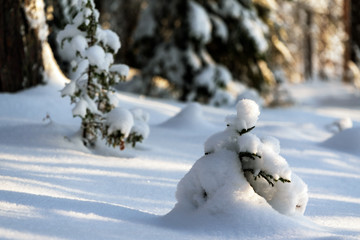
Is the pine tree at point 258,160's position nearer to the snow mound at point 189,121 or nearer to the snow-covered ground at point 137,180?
the snow-covered ground at point 137,180

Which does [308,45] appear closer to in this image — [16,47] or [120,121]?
[16,47]

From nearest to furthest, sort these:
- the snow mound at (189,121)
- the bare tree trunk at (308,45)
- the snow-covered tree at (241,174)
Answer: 1. the snow-covered tree at (241,174)
2. the snow mound at (189,121)
3. the bare tree trunk at (308,45)

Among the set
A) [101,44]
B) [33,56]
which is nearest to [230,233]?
[101,44]

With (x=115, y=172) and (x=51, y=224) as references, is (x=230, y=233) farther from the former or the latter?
(x=115, y=172)

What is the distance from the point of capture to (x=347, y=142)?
19.2ft

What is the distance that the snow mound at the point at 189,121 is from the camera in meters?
6.44

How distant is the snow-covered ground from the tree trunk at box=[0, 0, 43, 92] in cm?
21

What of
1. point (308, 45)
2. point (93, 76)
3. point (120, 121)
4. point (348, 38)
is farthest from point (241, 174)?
point (308, 45)

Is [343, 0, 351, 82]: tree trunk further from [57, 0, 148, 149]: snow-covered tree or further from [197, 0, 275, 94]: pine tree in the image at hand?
[57, 0, 148, 149]: snow-covered tree

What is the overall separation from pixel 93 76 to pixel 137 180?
1.09m

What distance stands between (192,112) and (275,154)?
12.7ft

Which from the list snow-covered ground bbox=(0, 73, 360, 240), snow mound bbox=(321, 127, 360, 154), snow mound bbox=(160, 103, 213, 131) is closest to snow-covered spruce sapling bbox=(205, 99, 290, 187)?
snow-covered ground bbox=(0, 73, 360, 240)

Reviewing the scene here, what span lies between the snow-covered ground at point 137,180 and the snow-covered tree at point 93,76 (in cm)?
22

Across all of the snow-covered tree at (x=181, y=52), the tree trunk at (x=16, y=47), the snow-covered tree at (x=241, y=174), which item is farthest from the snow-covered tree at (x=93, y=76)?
the snow-covered tree at (x=181, y=52)
